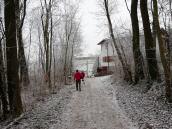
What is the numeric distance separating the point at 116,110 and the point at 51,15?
1683 cm

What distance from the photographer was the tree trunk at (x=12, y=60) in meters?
14.1

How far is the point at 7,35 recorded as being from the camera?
46.6 feet

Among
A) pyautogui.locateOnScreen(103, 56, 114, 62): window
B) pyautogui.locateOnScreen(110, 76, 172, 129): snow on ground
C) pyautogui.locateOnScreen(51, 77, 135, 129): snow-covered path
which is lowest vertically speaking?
pyautogui.locateOnScreen(51, 77, 135, 129): snow-covered path

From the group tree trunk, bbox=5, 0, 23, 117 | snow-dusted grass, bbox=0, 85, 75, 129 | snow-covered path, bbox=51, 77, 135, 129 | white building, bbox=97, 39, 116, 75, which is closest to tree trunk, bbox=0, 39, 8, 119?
tree trunk, bbox=5, 0, 23, 117

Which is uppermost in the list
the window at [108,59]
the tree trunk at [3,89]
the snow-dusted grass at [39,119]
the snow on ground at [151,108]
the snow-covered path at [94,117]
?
the window at [108,59]

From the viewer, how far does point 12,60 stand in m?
14.4

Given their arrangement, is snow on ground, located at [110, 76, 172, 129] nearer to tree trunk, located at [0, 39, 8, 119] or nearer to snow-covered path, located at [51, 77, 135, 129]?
snow-covered path, located at [51, 77, 135, 129]

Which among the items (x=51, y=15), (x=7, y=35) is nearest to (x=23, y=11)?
(x=7, y=35)

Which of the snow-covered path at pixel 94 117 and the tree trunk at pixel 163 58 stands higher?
the tree trunk at pixel 163 58

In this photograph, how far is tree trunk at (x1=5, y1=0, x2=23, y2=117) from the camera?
14.1 m

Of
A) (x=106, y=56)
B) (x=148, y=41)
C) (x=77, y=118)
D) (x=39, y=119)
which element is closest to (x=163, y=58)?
(x=77, y=118)

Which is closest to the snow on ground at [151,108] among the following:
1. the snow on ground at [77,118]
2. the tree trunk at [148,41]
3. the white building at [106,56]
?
the snow on ground at [77,118]

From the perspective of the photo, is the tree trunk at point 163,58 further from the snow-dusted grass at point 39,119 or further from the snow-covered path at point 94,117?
the snow-dusted grass at point 39,119

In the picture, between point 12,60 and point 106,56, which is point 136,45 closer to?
point 12,60
